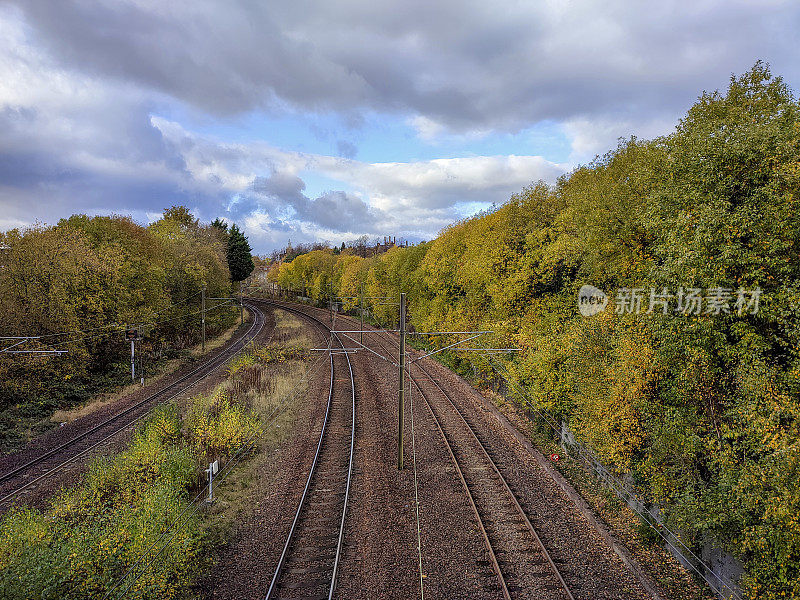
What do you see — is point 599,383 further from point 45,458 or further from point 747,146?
point 45,458

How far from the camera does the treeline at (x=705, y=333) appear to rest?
29.3 feet

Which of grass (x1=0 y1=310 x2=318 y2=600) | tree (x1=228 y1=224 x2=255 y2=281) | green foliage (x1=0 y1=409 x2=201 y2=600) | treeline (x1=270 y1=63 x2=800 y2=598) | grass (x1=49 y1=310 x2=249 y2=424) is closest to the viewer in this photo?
treeline (x1=270 y1=63 x2=800 y2=598)

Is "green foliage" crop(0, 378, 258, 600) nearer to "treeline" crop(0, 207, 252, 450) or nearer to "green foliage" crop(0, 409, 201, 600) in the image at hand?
"green foliage" crop(0, 409, 201, 600)

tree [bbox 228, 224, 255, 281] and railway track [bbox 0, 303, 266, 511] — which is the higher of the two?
tree [bbox 228, 224, 255, 281]

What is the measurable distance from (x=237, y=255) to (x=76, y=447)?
5455cm

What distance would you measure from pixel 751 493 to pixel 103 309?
1365 inches

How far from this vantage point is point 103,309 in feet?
97.3

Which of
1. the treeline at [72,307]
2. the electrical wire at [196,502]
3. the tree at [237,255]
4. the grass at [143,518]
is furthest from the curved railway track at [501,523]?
the tree at [237,255]

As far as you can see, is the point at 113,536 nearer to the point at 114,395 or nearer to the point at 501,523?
the point at 501,523

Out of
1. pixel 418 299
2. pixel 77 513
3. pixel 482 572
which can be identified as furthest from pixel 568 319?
pixel 418 299

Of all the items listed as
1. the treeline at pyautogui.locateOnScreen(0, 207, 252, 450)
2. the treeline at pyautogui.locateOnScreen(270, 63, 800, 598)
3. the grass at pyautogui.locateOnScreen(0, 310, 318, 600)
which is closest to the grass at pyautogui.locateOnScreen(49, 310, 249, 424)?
the treeline at pyautogui.locateOnScreen(0, 207, 252, 450)

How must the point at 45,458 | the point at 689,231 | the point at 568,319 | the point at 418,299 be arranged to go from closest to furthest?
the point at 689,231
the point at 45,458
the point at 568,319
the point at 418,299

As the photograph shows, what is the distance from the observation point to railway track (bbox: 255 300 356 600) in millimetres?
10820

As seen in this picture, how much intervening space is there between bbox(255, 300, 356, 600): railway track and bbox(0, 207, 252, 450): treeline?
12695mm
